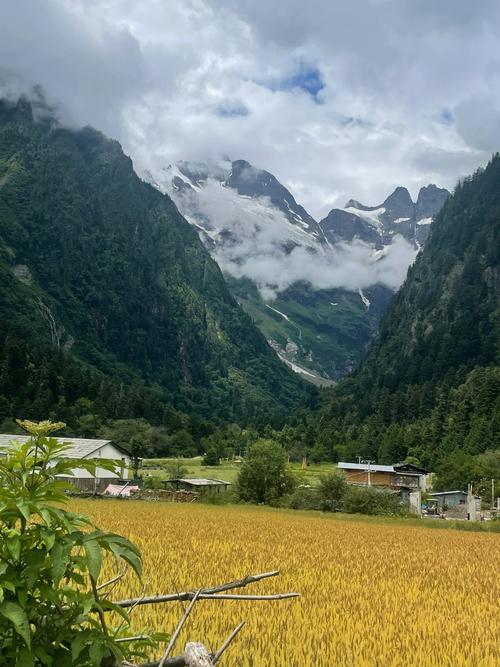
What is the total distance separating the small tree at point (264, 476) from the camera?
70.2 meters

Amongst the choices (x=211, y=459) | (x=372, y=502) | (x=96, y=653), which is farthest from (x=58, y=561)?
(x=211, y=459)

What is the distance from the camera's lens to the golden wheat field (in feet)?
25.0

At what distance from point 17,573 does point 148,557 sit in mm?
15280

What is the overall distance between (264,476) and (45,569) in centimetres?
6949

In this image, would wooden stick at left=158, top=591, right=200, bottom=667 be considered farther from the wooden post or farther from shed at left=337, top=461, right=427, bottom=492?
shed at left=337, top=461, right=427, bottom=492

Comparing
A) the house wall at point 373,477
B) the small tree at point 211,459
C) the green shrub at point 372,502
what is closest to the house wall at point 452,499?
the house wall at point 373,477

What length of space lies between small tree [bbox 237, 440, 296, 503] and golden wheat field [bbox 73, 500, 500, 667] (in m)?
45.8

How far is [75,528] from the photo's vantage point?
3.24 meters

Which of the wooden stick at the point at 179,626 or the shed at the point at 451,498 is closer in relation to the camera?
the wooden stick at the point at 179,626

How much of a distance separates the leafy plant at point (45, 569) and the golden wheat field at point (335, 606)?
756 mm

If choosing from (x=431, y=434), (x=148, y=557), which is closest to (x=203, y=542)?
(x=148, y=557)

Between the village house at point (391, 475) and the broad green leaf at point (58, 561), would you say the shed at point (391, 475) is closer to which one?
the village house at point (391, 475)

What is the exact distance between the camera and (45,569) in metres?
3.31

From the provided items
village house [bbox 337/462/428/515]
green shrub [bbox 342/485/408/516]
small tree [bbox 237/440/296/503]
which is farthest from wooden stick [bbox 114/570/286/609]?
village house [bbox 337/462/428/515]
